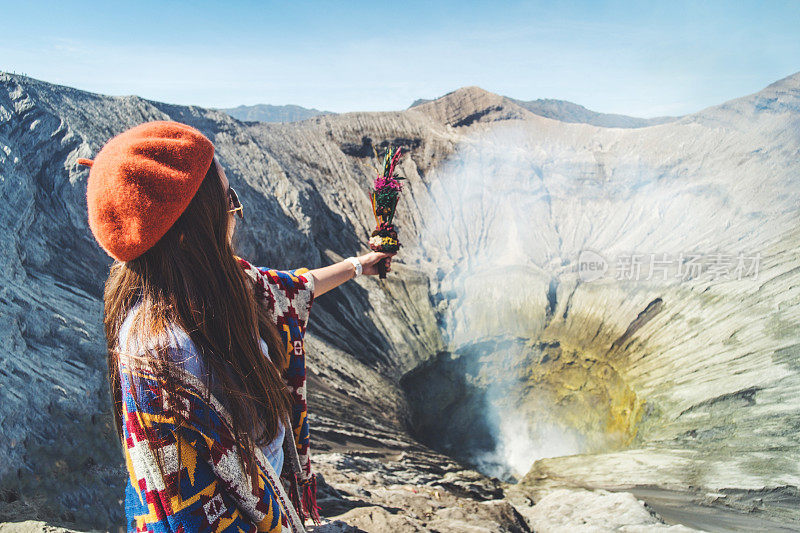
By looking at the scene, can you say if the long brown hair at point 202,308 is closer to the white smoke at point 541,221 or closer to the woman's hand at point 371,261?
the woman's hand at point 371,261

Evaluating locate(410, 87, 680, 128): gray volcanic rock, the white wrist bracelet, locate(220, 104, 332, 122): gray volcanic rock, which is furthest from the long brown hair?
locate(220, 104, 332, 122): gray volcanic rock

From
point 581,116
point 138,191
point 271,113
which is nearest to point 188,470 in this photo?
point 138,191

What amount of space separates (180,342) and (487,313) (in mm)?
20292

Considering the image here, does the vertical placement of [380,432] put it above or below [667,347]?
below

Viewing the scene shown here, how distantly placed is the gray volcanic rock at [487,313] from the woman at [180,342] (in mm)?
2970

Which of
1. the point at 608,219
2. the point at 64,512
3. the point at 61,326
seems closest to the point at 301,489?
the point at 64,512

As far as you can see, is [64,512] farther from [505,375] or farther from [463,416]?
[505,375]

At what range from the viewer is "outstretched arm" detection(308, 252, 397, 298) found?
2422mm

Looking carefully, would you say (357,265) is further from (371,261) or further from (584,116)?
(584,116)

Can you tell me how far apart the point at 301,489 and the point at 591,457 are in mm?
11957

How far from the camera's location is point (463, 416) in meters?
18.2

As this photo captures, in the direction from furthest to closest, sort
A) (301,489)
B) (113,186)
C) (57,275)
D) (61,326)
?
1. (57,275)
2. (61,326)
3. (301,489)
4. (113,186)

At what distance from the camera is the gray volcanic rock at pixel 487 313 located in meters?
7.59

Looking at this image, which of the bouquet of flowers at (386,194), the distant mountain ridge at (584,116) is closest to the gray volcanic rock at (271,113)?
the distant mountain ridge at (584,116)
